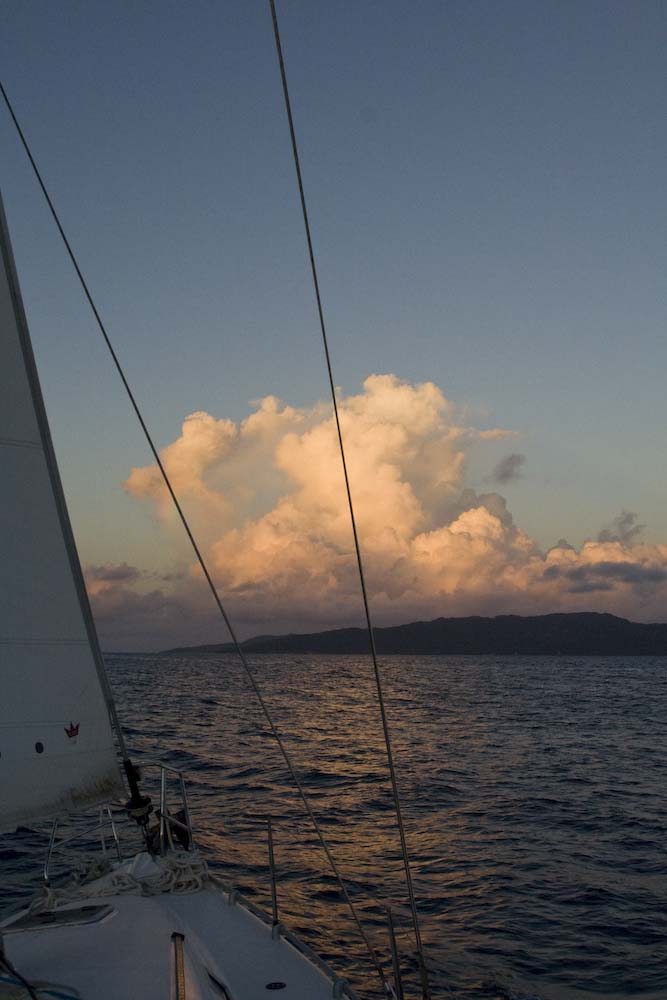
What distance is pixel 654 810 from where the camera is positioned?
19.6m

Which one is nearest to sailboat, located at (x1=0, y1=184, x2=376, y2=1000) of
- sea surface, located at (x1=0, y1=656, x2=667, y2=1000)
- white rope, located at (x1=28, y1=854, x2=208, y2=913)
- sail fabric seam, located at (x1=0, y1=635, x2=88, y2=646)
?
sail fabric seam, located at (x1=0, y1=635, x2=88, y2=646)

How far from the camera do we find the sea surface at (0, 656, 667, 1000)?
33.2 feet

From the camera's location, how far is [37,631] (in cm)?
615

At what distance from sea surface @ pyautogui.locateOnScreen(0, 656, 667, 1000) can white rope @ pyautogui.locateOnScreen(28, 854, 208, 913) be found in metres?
2.73

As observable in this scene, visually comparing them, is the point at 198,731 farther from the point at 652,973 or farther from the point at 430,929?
the point at 652,973

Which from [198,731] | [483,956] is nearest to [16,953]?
[483,956]

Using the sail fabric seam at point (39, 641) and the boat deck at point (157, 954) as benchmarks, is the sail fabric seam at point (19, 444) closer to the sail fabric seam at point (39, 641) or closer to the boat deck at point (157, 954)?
the sail fabric seam at point (39, 641)

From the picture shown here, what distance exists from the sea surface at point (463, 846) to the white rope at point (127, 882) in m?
2.73

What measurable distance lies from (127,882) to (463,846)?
10446mm

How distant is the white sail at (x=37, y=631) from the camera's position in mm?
5973

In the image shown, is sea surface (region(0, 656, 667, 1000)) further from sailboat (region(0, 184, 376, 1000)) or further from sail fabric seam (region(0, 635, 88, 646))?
sail fabric seam (region(0, 635, 88, 646))

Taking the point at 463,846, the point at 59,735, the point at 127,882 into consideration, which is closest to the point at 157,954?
the point at 59,735

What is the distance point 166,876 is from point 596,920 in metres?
7.49

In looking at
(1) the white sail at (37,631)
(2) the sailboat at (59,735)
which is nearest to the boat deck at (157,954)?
(2) the sailboat at (59,735)
